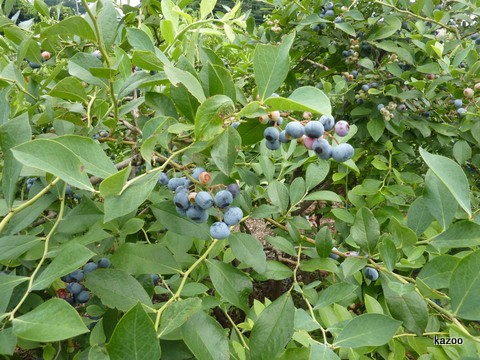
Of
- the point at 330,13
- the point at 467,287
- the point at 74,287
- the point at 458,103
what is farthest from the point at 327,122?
the point at 330,13

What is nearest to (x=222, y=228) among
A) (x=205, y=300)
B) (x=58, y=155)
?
(x=205, y=300)

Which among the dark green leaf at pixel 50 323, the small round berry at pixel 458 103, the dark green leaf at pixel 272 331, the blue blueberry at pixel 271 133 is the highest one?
the blue blueberry at pixel 271 133

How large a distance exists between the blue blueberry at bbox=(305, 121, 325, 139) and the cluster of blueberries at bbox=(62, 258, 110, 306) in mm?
531

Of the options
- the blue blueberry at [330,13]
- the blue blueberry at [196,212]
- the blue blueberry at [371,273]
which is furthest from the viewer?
the blue blueberry at [330,13]

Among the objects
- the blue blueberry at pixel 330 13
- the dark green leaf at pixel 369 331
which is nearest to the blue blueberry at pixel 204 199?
the dark green leaf at pixel 369 331

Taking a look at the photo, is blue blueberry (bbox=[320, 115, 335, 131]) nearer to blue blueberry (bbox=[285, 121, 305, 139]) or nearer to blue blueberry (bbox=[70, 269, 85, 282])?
blue blueberry (bbox=[285, 121, 305, 139])

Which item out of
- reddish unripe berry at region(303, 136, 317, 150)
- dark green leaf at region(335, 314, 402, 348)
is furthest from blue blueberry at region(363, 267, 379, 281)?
reddish unripe berry at region(303, 136, 317, 150)

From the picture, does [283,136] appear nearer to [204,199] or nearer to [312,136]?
[312,136]

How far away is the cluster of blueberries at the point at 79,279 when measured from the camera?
83 cm

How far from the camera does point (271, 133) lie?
0.65m

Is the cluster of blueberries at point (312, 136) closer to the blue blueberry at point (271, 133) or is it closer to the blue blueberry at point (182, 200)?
the blue blueberry at point (271, 133)

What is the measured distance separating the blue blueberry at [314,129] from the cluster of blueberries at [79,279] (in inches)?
20.9

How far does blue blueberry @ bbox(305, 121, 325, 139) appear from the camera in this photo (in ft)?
2.03

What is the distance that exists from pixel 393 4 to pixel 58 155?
5.02ft
